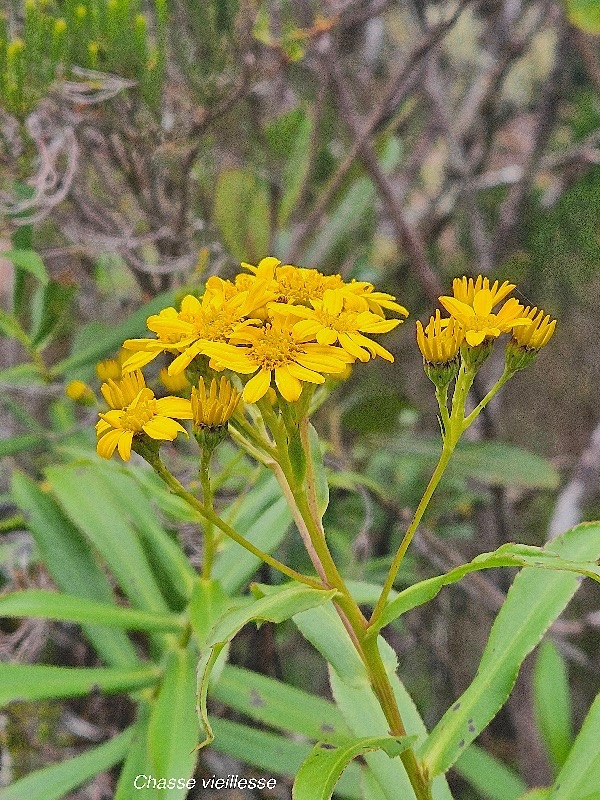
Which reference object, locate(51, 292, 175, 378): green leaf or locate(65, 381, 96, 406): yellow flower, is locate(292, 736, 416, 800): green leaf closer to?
locate(65, 381, 96, 406): yellow flower

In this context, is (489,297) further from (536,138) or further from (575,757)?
(536,138)

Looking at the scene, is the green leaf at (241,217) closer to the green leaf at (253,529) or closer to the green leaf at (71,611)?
the green leaf at (253,529)

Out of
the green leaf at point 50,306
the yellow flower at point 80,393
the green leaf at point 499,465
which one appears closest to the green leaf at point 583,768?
the green leaf at point 499,465

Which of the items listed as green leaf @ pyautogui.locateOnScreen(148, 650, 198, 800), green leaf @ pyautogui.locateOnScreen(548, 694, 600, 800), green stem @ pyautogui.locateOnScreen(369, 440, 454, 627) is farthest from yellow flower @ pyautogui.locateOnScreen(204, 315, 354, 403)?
green leaf @ pyautogui.locateOnScreen(548, 694, 600, 800)

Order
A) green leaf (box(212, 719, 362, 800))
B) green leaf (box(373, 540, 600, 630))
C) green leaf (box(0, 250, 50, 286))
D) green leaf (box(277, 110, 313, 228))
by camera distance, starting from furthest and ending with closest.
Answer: green leaf (box(277, 110, 313, 228)) < green leaf (box(0, 250, 50, 286)) < green leaf (box(212, 719, 362, 800)) < green leaf (box(373, 540, 600, 630))

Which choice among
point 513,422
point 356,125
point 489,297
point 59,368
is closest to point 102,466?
point 59,368
